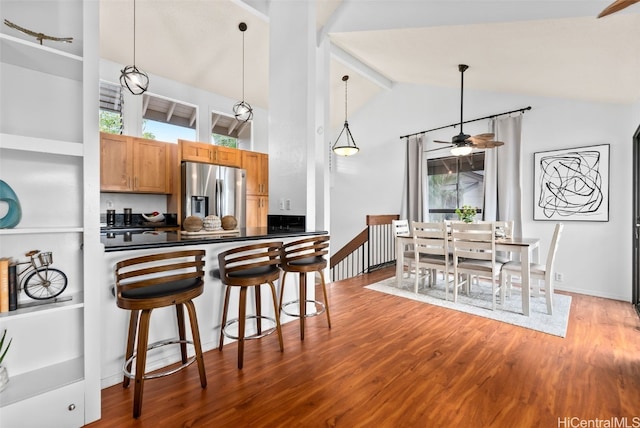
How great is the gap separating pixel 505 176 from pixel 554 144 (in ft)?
2.37

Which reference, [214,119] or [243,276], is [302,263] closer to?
[243,276]

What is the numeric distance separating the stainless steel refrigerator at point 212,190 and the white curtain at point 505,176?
4.14 m

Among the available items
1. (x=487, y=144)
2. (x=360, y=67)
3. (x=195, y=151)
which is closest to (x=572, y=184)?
(x=487, y=144)

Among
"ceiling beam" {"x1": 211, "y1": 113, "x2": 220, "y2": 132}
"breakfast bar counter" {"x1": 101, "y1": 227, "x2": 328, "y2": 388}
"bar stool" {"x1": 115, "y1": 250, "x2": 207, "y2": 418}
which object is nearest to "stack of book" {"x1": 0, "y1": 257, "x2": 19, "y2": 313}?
"breakfast bar counter" {"x1": 101, "y1": 227, "x2": 328, "y2": 388}

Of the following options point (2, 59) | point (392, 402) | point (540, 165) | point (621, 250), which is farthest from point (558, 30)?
point (2, 59)

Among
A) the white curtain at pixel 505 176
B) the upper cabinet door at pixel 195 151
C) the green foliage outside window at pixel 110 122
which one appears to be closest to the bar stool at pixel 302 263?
the upper cabinet door at pixel 195 151

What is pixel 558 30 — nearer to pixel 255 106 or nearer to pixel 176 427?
pixel 176 427

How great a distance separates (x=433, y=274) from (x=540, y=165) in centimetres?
223

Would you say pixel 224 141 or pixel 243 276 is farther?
pixel 224 141

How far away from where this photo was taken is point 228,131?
5824mm

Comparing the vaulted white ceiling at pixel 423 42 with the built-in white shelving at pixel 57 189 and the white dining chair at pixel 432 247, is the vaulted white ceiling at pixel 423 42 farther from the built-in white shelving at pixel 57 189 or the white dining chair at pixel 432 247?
the built-in white shelving at pixel 57 189

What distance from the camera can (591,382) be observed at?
1920 millimetres

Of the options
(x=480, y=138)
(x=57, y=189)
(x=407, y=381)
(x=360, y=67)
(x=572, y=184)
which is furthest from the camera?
(x=360, y=67)

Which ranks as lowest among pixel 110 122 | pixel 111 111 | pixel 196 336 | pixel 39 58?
pixel 196 336
